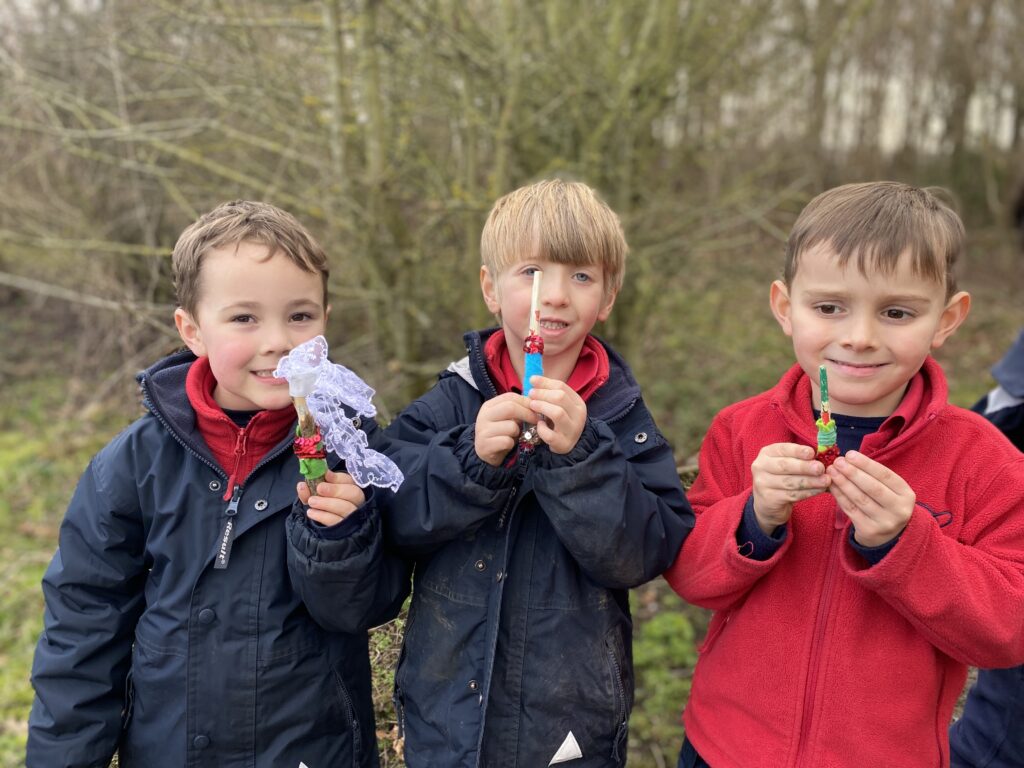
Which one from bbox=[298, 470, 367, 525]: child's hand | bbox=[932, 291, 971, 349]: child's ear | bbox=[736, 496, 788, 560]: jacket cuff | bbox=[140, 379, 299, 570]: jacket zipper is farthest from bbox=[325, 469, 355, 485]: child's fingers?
bbox=[932, 291, 971, 349]: child's ear

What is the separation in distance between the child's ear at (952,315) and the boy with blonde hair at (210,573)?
4.48 ft

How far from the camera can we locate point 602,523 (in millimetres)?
1787

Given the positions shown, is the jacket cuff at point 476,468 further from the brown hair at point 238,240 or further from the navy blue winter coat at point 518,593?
the brown hair at point 238,240

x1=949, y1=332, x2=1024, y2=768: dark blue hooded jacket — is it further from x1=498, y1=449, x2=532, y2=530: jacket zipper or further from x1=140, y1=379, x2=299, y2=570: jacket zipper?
x1=140, y1=379, x2=299, y2=570: jacket zipper

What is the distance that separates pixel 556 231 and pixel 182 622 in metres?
1.29

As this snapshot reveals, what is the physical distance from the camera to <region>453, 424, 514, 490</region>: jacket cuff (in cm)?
184

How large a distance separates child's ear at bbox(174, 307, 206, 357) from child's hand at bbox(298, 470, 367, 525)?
522 mm

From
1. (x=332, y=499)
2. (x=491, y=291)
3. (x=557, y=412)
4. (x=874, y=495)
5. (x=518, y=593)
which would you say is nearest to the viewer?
(x=874, y=495)

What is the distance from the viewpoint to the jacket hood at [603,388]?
2037 mm

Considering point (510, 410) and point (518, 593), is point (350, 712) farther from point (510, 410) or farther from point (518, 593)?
point (510, 410)

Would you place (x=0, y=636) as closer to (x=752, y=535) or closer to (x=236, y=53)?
(x=236, y=53)

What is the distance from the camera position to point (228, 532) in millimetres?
2010

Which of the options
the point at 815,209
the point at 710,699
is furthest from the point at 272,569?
the point at 815,209

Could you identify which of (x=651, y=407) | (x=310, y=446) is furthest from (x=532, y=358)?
(x=651, y=407)
